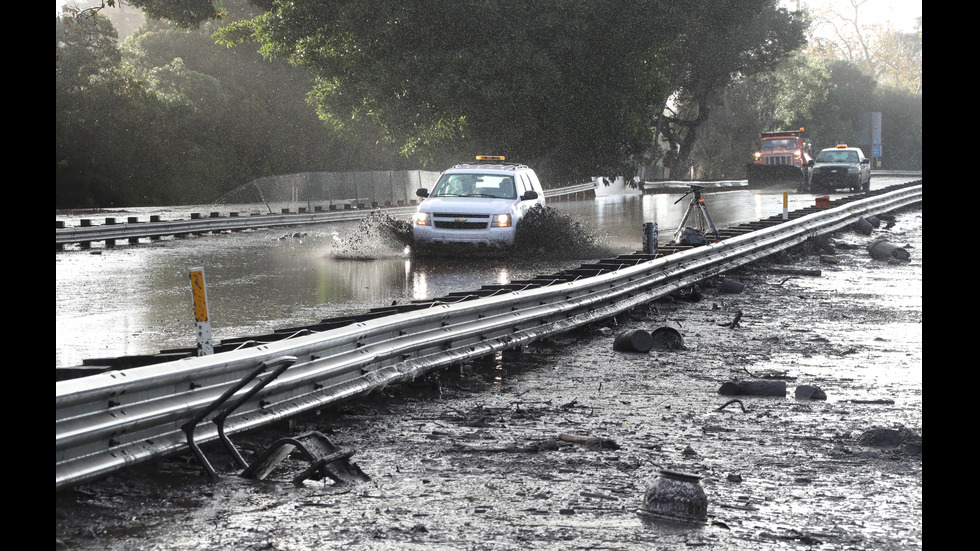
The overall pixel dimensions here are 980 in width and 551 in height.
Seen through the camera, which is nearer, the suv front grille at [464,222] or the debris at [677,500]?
the debris at [677,500]

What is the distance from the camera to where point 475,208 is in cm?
2144

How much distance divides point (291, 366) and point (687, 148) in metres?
66.1

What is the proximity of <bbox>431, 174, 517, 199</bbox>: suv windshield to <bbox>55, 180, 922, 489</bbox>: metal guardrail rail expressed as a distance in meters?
8.72

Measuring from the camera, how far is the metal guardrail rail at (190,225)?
23984 mm

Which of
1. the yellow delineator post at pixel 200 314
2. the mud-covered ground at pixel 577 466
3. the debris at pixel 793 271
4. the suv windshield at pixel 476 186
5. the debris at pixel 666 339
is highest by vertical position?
the suv windshield at pixel 476 186

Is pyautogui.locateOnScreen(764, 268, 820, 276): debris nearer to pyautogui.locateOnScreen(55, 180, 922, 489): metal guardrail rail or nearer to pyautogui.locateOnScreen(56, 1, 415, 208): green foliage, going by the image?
pyautogui.locateOnScreen(55, 180, 922, 489): metal guardrail rail

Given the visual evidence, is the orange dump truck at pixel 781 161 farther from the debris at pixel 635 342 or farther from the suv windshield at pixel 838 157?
the debris at pixel 635 342

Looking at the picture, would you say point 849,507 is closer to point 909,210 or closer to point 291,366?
point 291,366

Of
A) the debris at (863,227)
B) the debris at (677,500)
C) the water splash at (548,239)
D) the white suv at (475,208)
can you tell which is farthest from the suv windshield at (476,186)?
the debris at (677,500)

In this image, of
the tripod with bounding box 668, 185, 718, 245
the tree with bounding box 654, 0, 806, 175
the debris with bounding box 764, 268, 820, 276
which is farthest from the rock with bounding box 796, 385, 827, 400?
the tree with bounding box 654, 0, 806, 175

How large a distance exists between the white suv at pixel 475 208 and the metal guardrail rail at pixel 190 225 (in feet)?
22.7

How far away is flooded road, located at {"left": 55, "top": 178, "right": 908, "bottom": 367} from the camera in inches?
475

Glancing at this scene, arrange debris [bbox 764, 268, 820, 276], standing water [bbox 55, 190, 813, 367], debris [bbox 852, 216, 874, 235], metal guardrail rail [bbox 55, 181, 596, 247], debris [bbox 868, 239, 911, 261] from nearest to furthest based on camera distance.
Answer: standing water [bbox 55, 190, 813, 367] → debris [bbox 764, 268, 820, 276] → debris [bbox 868, 239, 911, 261] → metal guardrail rail [bbox 55, 181, 596, 247] → debris [bbox 852, 216, 874, 235]
